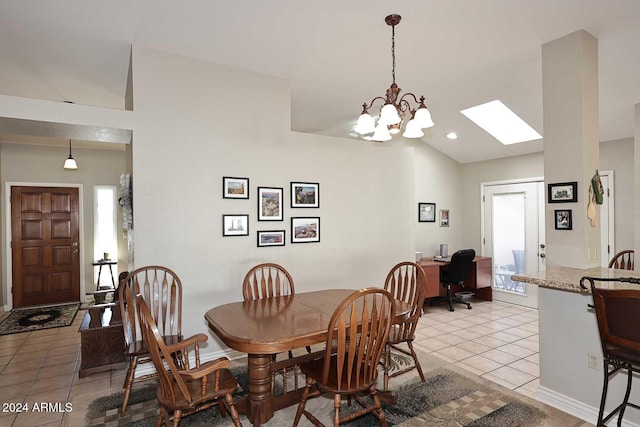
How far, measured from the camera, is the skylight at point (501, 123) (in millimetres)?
4961

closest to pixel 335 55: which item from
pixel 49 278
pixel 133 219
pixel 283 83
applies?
pixel 283 83

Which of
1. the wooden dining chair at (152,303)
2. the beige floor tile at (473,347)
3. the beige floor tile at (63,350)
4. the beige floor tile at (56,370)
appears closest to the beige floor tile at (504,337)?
the beige floor tile at (473,347)

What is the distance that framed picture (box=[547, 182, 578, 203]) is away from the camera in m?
2.92

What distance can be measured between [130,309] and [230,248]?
1.31m

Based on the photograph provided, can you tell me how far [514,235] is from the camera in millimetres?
5852

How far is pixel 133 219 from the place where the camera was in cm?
316

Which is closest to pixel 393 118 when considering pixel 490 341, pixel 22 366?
pixel 490 341

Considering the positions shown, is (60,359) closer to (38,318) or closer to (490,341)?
(38,318)

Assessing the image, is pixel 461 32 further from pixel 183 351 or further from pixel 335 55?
pixel 183 351

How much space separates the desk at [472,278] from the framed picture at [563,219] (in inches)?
102

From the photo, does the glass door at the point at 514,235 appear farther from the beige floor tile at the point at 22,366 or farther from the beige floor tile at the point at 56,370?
the beige floor tile at the point at 22,366

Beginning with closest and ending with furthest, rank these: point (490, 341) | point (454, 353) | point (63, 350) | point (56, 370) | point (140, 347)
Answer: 1. point (140, 347)
2. point (56, 370)
3. point (454, 353)
4. point (63, 350)
5. point (490, 341)

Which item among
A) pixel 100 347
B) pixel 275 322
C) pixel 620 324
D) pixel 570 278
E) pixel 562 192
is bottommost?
pixel 100 347

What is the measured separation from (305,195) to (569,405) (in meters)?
2.90
